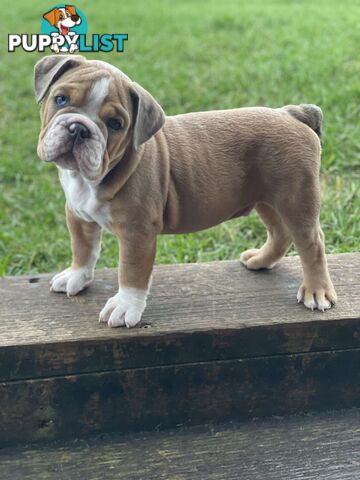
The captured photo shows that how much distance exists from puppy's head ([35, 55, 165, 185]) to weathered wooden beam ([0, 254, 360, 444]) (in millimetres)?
579

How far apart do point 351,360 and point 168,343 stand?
2.22 feet

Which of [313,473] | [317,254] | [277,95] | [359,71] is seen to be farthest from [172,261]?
[359,71]

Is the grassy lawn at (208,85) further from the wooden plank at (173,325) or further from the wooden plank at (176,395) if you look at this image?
the wooden plank at (176,395)

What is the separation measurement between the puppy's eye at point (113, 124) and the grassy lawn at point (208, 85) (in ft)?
5.33

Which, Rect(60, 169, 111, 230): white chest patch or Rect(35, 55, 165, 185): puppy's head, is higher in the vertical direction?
Rect(35, 55, 165, 185): puppy's head

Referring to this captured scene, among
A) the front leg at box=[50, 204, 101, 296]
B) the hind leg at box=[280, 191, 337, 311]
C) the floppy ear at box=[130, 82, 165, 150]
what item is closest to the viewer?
the floppy ear at box=[130, 82, 165, 150]

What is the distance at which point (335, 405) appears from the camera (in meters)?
2.50

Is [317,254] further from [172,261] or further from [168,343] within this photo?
[172,261]

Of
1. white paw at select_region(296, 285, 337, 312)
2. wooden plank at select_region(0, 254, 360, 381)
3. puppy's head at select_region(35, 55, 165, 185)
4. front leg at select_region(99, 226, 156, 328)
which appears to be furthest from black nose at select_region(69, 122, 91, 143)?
white paw at select_region(296, 285, 337, 312)

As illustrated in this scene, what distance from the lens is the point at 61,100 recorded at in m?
2.03

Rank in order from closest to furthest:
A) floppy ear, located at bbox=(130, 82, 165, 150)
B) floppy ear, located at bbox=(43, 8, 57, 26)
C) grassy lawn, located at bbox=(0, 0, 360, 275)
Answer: floppy ear, located at bbox=(130, 82, 165, 150)
floppy ear, located at bbox=(43, 8, 57, 26)
grassy lawn, located at bbox=(0, 0, 360, 275)

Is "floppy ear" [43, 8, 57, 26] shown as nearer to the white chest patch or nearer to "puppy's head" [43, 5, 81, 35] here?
"puppy's head" [43, 5, 81, 35]

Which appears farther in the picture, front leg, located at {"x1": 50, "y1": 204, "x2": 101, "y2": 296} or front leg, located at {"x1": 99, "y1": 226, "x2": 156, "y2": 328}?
front leg, located at {"x1": 50, "y1": 204, "x2": 101, "y2": 296}

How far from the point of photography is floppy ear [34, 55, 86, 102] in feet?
6.86
